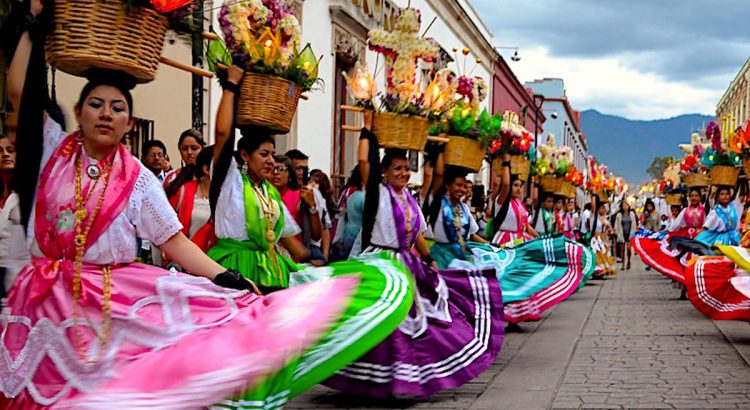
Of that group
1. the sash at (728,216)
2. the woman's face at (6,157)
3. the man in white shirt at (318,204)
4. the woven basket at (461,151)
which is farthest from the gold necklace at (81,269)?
the sash at (728,216)

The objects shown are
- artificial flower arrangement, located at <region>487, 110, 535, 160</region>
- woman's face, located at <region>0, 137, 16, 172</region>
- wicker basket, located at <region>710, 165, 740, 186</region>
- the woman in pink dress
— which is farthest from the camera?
wicker basket, located at <region>710, 165, 740, 186</region>

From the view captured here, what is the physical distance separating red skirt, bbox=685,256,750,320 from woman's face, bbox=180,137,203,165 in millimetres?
5376

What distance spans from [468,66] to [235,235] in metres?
26.6

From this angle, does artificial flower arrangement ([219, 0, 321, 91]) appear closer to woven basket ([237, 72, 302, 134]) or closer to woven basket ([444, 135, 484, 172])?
woven basket ([237, 72, 302, 134])

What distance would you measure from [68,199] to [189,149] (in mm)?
4330

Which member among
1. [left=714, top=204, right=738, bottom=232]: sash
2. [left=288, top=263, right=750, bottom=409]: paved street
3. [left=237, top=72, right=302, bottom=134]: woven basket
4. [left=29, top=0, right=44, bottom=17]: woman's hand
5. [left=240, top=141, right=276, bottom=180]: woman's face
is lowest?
[left=288, top=263, right=750, bottom=409]: paved street

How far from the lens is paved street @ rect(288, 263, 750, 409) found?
719 centimetres

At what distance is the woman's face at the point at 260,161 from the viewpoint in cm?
610

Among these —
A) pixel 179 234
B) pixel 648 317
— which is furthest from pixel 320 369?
pixel 648 317

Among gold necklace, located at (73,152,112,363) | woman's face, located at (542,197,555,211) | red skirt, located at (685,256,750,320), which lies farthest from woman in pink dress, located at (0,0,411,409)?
woman's face, located at (542,197,555,211)

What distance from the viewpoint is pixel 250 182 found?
6051 millimetres

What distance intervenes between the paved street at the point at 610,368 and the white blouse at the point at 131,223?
306 cm

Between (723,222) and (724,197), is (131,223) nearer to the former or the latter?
(723,222)

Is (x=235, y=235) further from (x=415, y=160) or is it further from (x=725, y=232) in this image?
(x=415, y=160)
